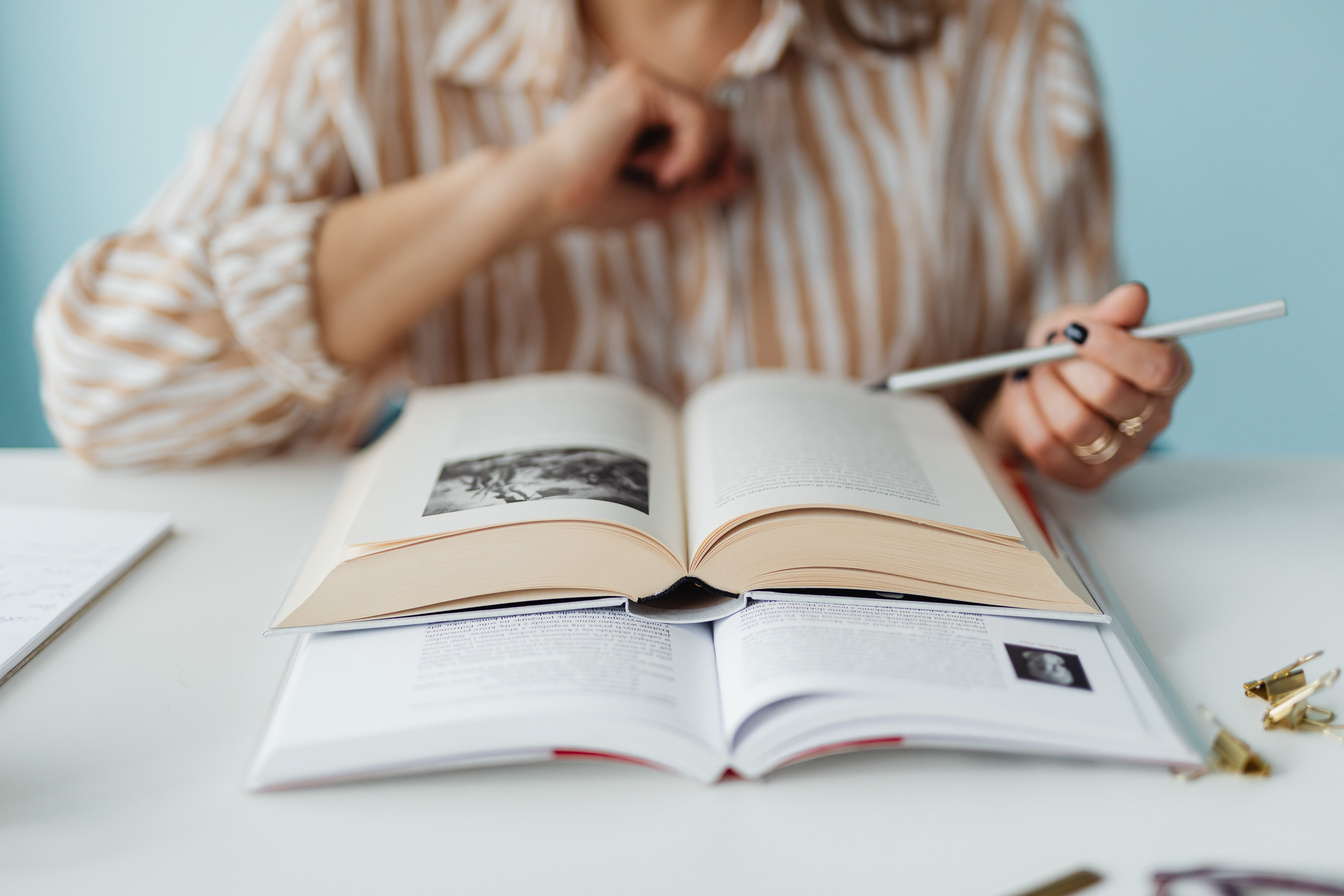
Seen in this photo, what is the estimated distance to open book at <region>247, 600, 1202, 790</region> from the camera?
0.38 meters

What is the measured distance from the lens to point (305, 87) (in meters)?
0.82

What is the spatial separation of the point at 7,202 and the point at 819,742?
156 centimetres

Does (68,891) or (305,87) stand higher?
(305,87)

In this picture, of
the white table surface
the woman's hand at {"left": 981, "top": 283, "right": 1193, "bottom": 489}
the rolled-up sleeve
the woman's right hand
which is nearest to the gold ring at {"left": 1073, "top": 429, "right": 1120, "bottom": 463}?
the woman's hand at {"left": 981, "top": 283, "right": 1193, "bottom": 489}

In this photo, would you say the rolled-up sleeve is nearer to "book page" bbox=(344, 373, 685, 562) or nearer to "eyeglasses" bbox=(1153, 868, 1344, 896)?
"book page" bbox=(344, 373, 685, 562)

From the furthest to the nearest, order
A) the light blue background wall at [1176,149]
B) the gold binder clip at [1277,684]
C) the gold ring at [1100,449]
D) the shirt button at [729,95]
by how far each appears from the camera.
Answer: the light blue background wall at [1176,149] → the shirt button at [729,95] → the gold ring at [1100,449] → the gold binder clip at [1277,684]

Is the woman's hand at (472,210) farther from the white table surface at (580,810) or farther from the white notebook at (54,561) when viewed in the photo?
the white table surface at (580,810)

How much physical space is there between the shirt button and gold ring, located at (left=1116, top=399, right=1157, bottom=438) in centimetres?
48

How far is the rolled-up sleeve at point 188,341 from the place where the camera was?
2.30 feet

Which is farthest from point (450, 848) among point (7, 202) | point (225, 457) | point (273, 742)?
point (7, 202)

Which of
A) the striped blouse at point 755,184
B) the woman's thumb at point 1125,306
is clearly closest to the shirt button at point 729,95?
the striped blouse at point 755,184

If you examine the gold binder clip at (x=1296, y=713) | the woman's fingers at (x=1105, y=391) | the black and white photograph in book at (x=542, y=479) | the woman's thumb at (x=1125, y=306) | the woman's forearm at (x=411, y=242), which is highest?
the woman's forearm at (x=411, y=242)

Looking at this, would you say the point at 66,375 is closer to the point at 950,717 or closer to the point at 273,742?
the point at 273,742

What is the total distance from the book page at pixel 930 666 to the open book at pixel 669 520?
2cm
